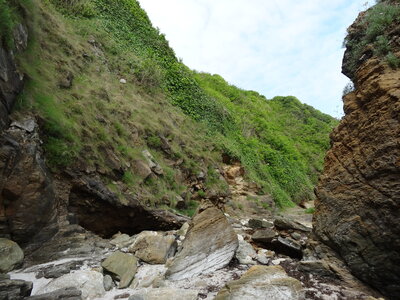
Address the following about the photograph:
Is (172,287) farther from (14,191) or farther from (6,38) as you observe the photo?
(6,38)

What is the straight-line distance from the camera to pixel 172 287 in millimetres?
5172

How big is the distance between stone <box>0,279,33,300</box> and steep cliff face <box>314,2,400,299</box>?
194 inches

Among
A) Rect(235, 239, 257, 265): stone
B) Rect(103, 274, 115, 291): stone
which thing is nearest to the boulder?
Rect(235, 239, 257, 265): stone

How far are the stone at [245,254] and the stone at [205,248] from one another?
24 centimetres

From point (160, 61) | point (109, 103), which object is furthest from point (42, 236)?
point (160, 61)

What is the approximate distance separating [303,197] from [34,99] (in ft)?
59.9

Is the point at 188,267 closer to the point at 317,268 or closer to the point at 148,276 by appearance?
the point at 148,276

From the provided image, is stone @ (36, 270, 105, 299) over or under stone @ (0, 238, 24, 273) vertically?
under

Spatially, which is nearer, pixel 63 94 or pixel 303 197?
pixel 63 94

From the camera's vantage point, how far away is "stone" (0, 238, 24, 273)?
5602 mm

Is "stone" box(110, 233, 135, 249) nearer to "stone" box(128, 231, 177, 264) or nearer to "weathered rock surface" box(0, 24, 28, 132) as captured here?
"stone" box(128, 231, 177, 264)

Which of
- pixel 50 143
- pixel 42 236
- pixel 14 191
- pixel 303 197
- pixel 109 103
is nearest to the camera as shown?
pixel 14 191

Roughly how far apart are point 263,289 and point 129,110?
9.76m

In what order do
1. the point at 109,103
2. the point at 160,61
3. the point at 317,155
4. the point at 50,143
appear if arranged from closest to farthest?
the point at 50,143
the point at 109,103
the point at 160,61
the point at 317,155
